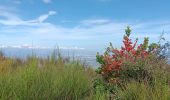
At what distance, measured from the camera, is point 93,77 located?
9625mm

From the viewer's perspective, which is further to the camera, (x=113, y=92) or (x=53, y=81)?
(x=113, y=92)

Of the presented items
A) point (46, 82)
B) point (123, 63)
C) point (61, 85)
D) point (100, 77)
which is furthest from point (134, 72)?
point (46, 82)

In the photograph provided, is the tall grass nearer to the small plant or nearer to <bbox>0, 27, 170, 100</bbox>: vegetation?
<bbox>0, 27, 170, 100</bbox>: vegetation

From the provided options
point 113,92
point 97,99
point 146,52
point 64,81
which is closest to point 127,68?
point 113,92

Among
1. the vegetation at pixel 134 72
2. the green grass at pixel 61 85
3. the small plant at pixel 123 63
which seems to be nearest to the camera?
the green grass at pixel 61 85

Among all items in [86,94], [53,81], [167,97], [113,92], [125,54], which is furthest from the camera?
[125,54]

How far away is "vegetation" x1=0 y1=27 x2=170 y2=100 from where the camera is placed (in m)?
6.43

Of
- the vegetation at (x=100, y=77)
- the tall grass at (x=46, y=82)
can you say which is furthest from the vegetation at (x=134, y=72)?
the tall grass at (x=46, y=82)

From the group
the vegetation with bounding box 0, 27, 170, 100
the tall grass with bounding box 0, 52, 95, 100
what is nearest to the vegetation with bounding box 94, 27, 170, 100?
the vegetation with bounding box 0, 27, 170, 100

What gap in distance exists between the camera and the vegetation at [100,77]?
643 cm

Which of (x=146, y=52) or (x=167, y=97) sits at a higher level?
(x=146, y=52)

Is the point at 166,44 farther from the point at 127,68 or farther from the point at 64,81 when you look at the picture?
the point at 64,81

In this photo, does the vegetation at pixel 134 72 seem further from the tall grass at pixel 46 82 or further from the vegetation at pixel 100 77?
the tall grass at pixel 46 82

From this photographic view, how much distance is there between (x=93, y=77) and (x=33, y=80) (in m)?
3.14
